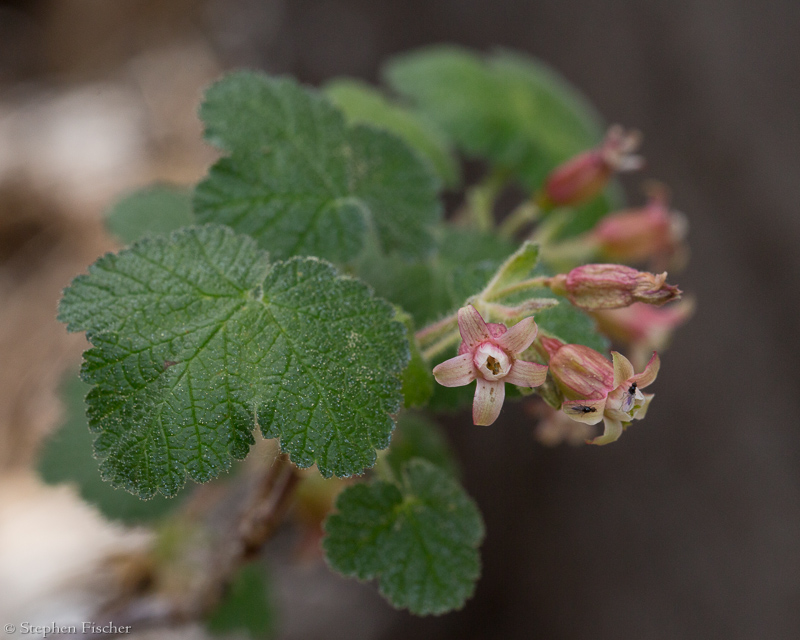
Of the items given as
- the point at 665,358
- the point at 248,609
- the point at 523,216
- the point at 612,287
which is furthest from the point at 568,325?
the point at 665,358

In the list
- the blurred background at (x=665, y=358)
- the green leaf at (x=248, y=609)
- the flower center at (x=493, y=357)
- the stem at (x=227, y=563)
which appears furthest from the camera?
the blurred background at (x=665, y=358)

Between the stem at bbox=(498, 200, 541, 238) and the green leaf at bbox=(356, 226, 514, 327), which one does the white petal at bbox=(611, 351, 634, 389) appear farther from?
the stem at bbox=(498, 200, 541, 238)

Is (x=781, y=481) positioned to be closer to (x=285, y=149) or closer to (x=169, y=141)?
(x=285, y=149)

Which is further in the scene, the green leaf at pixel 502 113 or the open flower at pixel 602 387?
the green leaf at pixel 502 113

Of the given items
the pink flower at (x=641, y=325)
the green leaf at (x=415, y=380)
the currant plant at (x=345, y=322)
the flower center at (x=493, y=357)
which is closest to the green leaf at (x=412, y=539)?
the currant plant at (x=345, y=322)

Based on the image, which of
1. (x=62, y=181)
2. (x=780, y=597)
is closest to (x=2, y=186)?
(x=62, y=181)

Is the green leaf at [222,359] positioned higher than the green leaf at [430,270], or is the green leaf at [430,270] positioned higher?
the green leaf at [222,359]

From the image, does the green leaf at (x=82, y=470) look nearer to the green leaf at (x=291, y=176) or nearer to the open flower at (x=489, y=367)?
the green leaf at (x=291, y=176)
